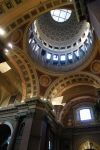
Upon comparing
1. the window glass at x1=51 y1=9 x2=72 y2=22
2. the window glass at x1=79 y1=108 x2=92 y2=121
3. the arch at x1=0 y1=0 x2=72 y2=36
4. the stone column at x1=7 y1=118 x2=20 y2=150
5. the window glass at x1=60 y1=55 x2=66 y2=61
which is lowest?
the stone column at x1=7 y1=118 x2=20 y2=150

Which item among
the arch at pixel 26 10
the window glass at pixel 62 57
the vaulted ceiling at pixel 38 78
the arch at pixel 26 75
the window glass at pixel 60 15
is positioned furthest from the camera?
the window glass at pixel 60 15

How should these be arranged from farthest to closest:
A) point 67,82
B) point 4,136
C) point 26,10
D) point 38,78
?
point 67,82, point 38,78, point 4,136, point 26,10

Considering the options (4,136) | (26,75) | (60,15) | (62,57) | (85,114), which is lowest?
(4,136)

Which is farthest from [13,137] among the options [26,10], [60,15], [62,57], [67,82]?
[60,15]

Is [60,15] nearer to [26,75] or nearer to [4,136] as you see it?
[26,75]

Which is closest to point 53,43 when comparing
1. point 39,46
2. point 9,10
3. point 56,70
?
point 39,46

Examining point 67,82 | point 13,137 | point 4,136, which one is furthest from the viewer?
point 67,82

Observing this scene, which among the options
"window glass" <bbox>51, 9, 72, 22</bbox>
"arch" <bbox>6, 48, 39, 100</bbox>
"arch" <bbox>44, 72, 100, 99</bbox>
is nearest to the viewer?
"arch" <bbox>6, 48, 39, 100</bbox>

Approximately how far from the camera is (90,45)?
1545 cm

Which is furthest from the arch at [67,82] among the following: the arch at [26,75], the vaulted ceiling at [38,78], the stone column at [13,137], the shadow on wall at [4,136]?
the shadow on wall at [4,136]

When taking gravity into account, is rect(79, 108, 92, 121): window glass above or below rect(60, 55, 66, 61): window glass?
below

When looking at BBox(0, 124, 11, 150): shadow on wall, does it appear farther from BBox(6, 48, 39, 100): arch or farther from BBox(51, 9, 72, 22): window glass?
BBox(51, 9, 72, 22): window glass

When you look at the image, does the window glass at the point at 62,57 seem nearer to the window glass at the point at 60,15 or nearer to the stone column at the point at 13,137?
the window glass at the point at 60,15

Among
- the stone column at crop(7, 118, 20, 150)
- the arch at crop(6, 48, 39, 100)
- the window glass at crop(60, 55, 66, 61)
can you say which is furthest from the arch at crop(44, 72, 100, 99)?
the stone column at crop(7, 118, 20, 150)
